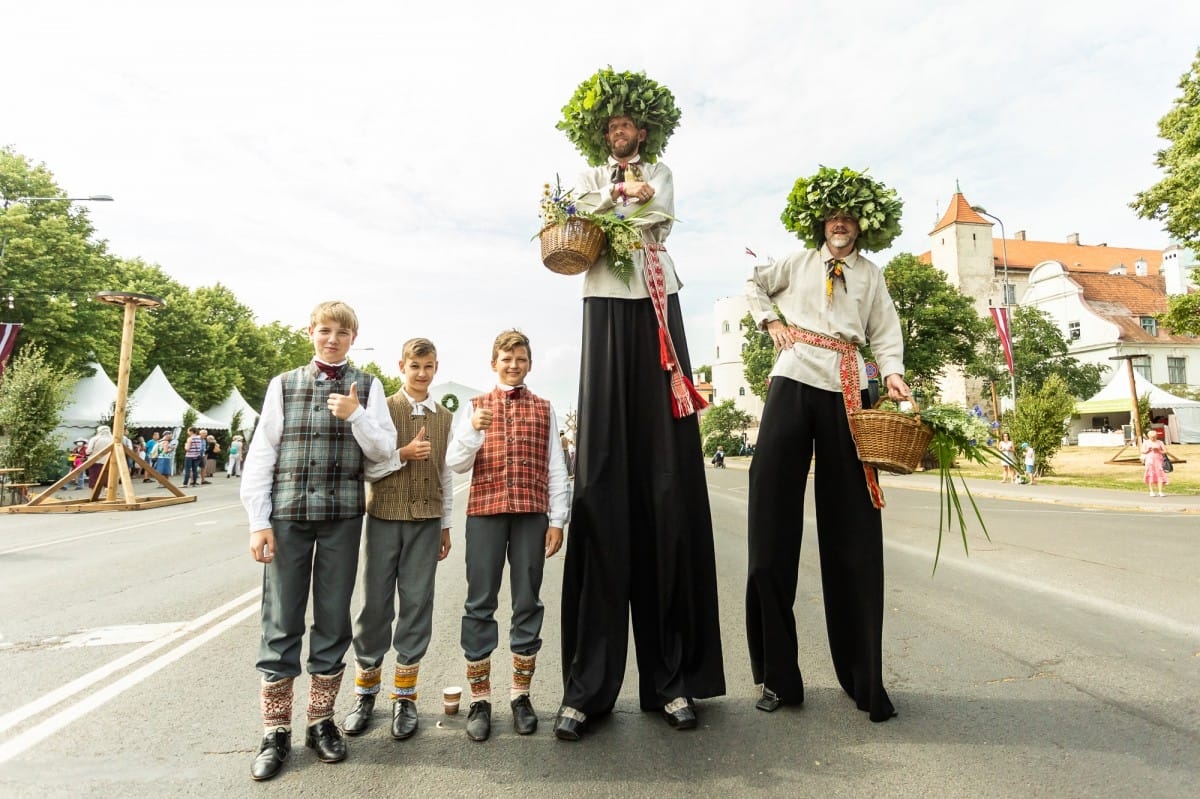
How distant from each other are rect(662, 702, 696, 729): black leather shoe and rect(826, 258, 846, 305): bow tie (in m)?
2.16

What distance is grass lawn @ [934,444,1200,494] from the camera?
831 inches

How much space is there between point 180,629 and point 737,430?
246 feet

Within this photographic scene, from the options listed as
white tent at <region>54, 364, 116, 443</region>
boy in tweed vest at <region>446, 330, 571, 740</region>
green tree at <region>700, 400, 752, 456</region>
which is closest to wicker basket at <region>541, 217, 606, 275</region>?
boy in tweed vest at <region>446, 330, 571, 740</region>

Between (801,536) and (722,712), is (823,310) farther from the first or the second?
(722,712)

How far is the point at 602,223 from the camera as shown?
346 cm

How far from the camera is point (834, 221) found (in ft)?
12.6

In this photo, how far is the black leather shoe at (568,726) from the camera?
10.2 feet

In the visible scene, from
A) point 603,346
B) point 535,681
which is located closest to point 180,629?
point 535,681

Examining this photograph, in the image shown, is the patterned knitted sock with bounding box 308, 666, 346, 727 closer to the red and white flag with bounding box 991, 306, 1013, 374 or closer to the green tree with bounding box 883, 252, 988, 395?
the red and white flag with bounding box 991, 306, 1013, 374

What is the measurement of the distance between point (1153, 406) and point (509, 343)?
171ft

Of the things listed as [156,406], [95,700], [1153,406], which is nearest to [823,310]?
[95,700]

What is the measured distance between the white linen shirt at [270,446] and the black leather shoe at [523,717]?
4.30 feet

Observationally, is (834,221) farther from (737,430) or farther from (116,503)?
(737,430)

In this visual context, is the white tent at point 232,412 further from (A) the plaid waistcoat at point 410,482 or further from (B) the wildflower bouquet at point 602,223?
(B) the wildflower bouquet at point 602,223
